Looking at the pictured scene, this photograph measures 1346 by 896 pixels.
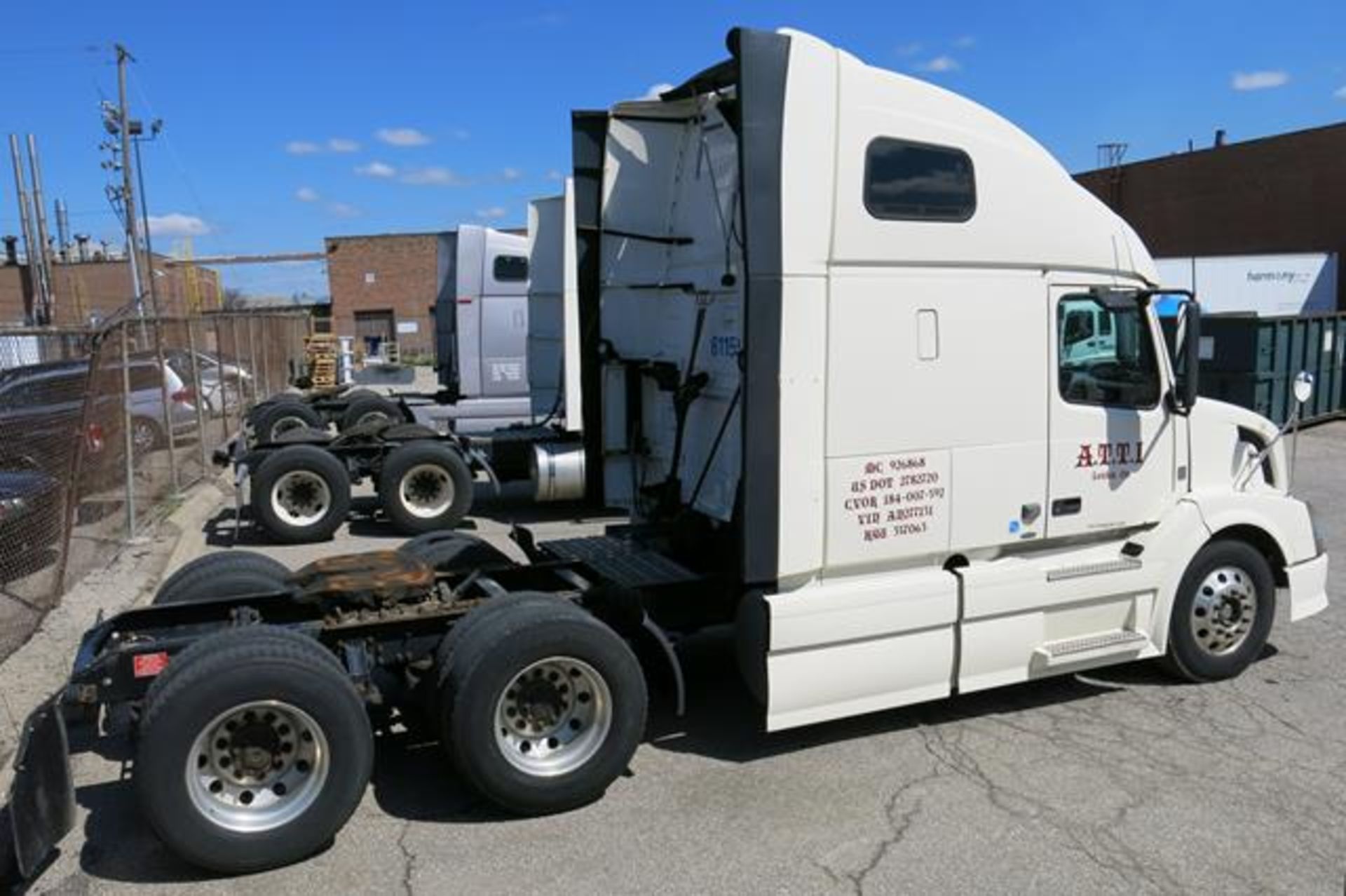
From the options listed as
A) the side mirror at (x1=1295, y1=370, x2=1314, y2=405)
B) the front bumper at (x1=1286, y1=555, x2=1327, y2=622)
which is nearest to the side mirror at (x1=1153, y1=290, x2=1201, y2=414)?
the side mirror at (x1=1295, y1=370, x2=1314, y2=405)

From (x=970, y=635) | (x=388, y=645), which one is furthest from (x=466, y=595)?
(x=970, y=635)

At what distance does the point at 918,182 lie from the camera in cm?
499

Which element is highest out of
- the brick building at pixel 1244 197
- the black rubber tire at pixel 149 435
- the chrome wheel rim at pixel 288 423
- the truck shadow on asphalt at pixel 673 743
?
the brick building at pixel 1244 197

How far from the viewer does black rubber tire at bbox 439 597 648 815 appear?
168 inches

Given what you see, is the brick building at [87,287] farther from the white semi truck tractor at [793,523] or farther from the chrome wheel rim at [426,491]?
the white semi truck tractor at [793,523]

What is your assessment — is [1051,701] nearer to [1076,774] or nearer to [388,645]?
[1076,774]

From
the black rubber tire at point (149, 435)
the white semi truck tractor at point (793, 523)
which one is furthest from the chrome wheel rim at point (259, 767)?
the black rubber tire at point (149, 435)

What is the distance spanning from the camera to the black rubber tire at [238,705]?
12.5 ft

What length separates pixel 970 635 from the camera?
525 centimetres

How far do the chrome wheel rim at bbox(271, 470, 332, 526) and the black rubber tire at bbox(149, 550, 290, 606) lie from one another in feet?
17.1

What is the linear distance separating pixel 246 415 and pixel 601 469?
1095 centimetres

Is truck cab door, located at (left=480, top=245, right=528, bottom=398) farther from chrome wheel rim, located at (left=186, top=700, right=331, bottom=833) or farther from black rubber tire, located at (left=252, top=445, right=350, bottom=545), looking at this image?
chrome wheel rim, located at (left=186, top=700, right=331, bottom=833)

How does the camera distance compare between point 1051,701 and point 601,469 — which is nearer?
point 1051,701

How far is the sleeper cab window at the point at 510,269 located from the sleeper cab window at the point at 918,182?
34.0 feet
